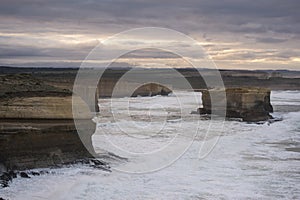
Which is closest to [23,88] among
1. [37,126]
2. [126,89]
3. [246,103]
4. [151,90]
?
[37,126]

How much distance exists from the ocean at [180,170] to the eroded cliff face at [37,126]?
64 centimetres

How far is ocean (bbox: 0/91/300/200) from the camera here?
952 cm

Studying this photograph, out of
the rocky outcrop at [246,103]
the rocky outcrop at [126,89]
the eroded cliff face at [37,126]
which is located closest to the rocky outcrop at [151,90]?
the rocky outcrop at [126,89]

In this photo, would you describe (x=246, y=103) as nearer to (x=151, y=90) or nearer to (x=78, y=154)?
(x=78, y=154)

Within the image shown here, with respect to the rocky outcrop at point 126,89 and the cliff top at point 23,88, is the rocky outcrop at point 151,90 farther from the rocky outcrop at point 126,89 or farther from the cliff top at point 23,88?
the cliff top at point 23,88

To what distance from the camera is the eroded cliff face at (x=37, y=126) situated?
10930 mm

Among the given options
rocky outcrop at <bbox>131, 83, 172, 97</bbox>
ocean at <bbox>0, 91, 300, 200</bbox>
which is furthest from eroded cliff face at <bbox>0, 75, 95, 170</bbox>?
rocky outcrop at <bbox>131, 83, 172, 97</bbox>

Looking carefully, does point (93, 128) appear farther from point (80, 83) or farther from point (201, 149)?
point (80, 83)

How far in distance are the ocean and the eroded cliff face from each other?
644 millimetres

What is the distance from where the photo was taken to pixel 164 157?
13688 millimetres

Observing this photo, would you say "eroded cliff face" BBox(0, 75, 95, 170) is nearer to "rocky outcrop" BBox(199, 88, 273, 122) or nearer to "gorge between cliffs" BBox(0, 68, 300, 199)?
"gorge between cliffs" BBox(0, 68, 300, 199)

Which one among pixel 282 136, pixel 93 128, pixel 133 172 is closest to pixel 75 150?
pixel 93 128

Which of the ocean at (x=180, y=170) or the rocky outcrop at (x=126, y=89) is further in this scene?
the rocky outcrop at (x=126, y=89)

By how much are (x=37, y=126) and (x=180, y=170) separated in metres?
3.91
